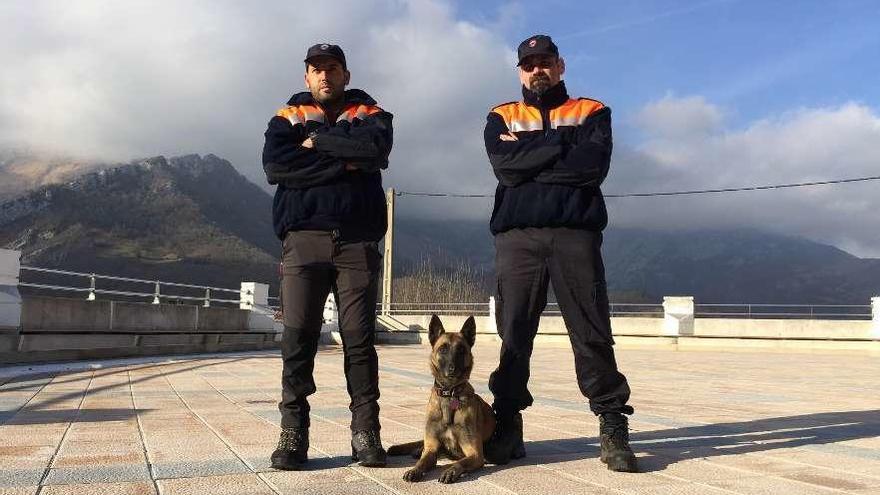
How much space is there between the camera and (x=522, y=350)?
12.6 ft

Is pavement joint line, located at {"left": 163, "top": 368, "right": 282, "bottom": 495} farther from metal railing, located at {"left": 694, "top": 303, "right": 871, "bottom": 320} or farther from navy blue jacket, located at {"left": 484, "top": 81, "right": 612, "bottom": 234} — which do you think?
metal railing, located at {"left": 694, "top": 303, "right": 871, "bottom": 320}

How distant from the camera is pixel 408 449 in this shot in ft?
12.6

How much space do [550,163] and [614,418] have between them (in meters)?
1.37

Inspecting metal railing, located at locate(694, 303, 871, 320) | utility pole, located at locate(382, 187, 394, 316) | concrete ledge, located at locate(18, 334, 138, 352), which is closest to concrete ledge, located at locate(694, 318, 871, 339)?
metal railing, located at locate(694, 303, 871, 320)

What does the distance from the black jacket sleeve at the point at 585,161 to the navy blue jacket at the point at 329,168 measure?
0.89m

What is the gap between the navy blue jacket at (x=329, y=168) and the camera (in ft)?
11.6

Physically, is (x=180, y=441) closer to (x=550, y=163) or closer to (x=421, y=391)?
(x=550, y=163)

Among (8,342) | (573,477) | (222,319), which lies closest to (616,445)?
(573,477)

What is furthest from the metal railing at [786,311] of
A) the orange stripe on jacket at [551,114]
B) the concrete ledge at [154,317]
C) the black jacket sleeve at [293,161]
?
the black jacket sleeve at [293,161]

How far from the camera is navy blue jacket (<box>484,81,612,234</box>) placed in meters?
3.62

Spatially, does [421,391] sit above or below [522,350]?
below

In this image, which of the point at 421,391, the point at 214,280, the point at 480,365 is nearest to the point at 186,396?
the point at 421,391

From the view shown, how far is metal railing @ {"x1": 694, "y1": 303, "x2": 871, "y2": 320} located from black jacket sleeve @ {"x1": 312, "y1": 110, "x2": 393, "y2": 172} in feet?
70.2

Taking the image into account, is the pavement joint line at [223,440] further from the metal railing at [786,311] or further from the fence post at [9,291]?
the metal railing at [786,311]
